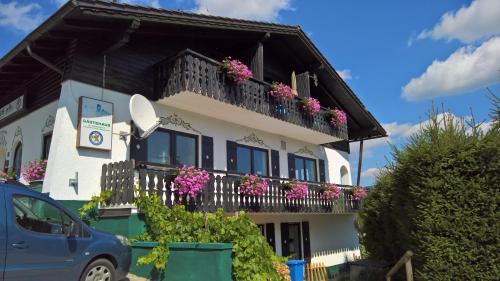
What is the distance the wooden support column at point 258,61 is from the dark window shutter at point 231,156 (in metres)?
2.42

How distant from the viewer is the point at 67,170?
31.5 ft

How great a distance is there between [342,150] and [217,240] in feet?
45.7

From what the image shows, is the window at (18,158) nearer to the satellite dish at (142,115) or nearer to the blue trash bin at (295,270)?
the satellite dish at (142,115)

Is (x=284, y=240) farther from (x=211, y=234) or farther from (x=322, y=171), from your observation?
(x=211, y=234)

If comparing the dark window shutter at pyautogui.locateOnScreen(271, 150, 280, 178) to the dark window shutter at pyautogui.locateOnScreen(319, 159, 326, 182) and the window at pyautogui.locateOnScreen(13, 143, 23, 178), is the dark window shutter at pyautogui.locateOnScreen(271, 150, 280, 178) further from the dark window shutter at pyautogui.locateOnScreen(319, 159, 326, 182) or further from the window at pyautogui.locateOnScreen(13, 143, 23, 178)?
the window at pyautogui.locateOnScreen(13, 143, 23, 178)

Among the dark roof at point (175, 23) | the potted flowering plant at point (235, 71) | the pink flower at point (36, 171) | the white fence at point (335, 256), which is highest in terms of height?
the dark roof at point (175, 23)

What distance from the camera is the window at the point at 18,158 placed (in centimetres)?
1255

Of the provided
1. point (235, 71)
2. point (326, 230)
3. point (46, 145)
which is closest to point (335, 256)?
point (326, 230)

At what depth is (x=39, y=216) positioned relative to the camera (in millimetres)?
6238

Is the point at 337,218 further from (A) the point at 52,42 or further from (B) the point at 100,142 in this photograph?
(A) the point at 52,42

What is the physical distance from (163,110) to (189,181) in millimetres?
2892

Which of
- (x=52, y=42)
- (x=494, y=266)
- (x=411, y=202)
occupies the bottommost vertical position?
(x=494, y=266)

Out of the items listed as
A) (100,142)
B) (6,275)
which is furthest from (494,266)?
(100,142)

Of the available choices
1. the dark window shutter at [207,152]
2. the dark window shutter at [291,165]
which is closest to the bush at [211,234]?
the dark window shutter at [207,152]
